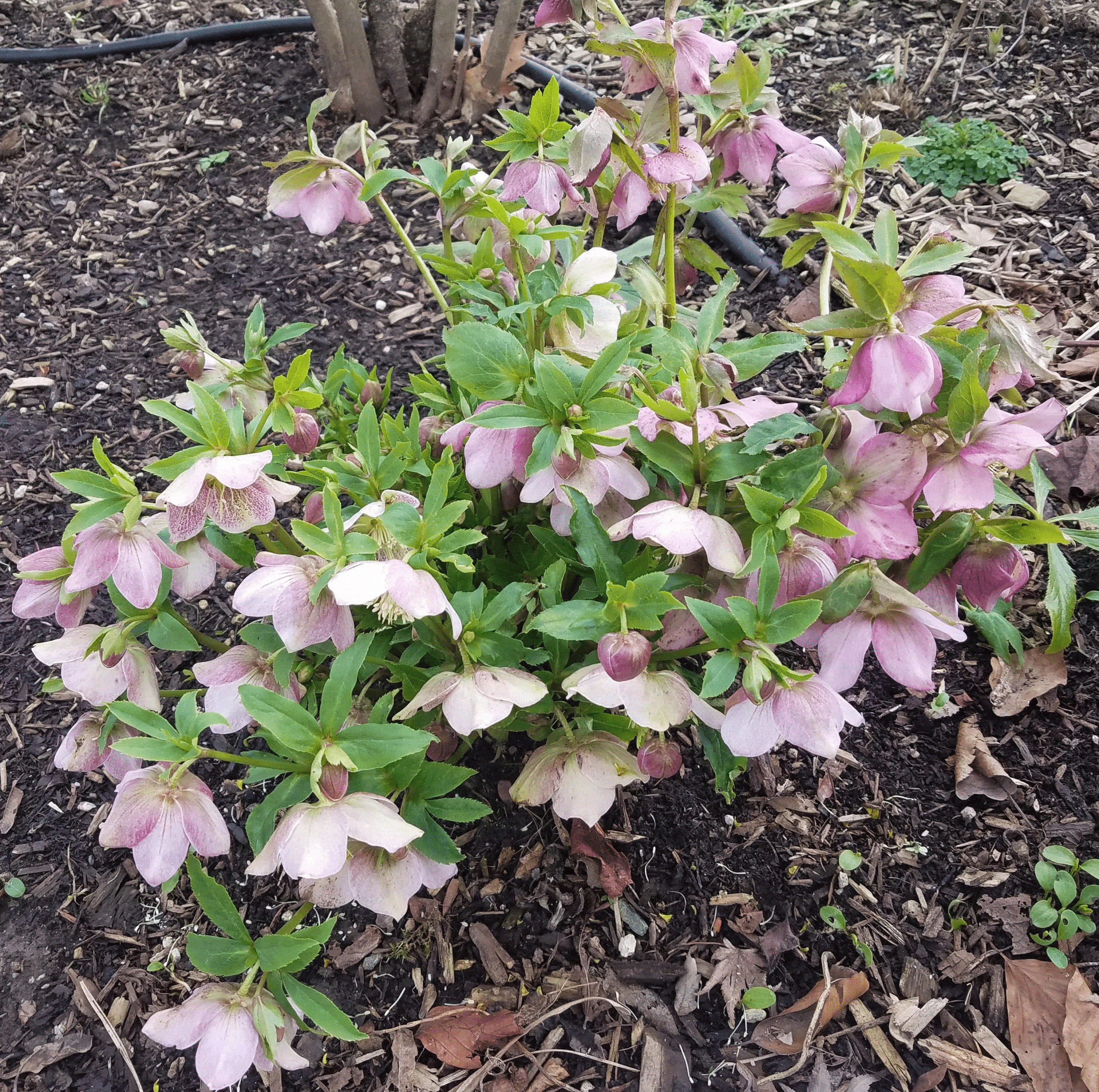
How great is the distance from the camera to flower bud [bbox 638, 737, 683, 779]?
908 millimetres

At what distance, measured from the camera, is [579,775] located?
870mm

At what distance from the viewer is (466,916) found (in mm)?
1194

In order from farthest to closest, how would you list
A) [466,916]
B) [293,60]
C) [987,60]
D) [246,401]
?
[293,60] < [987,60] < [466,916] < [246,401]

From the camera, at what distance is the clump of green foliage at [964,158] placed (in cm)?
202

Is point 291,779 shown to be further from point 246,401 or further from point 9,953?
point 9,953

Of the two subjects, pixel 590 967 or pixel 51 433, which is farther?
pixel 51 433

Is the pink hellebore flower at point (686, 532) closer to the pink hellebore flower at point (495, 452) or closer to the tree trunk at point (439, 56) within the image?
the pink hellebore flower at point (495, 452)

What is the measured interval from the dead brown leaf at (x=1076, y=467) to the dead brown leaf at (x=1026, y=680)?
0.29m

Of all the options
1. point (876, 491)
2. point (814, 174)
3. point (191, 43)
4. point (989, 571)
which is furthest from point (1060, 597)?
point (191, 43)

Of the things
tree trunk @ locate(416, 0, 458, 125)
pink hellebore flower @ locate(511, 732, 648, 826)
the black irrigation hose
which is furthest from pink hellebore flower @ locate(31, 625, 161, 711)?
Result: the black irrigation hose

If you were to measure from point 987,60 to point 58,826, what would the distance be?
2659 mm

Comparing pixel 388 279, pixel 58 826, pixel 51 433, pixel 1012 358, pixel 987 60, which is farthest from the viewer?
pixel 987 60

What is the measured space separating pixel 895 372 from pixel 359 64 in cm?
199

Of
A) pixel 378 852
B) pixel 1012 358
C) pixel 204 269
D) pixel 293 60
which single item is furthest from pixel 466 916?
pixel 293 60
